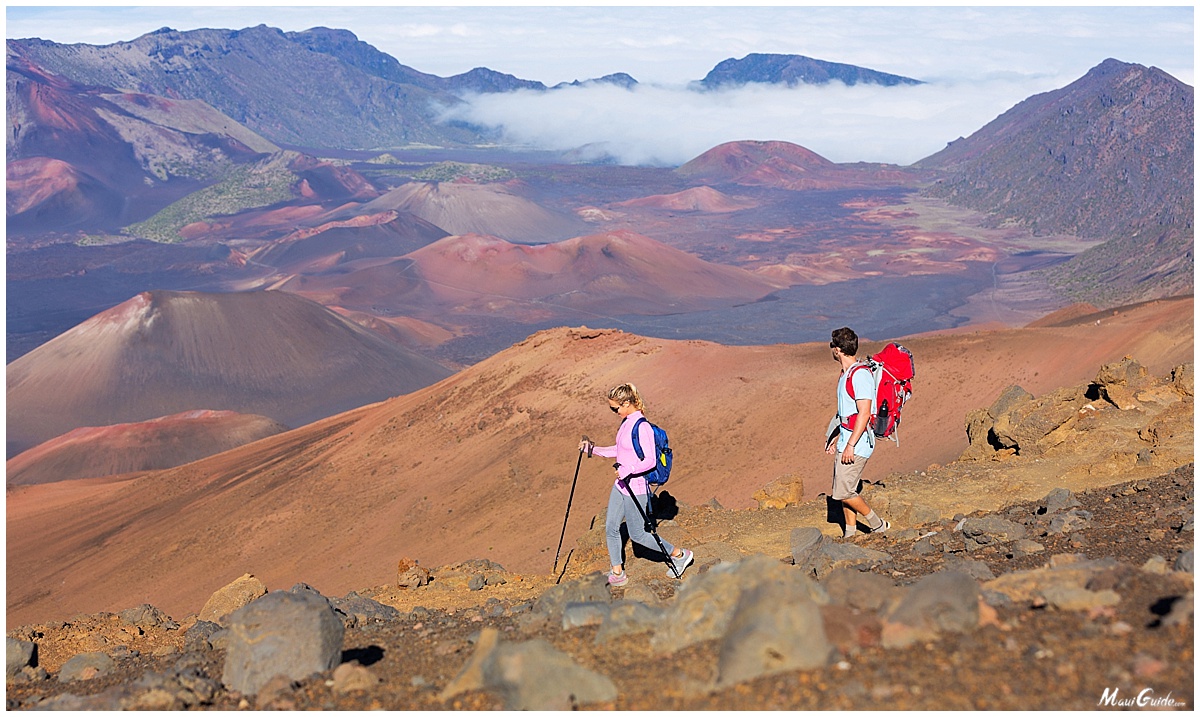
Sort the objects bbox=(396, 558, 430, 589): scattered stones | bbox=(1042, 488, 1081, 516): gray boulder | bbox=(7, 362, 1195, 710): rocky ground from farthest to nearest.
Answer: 1. bbox=(396, 558, 430, 589): scattered stones
2. bbox=(1042, 488, 1081, 516): gray boulder
3. bbox=(7, 362, 1195, 710): rocky ground

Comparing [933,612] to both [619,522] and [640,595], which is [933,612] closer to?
[640,595]

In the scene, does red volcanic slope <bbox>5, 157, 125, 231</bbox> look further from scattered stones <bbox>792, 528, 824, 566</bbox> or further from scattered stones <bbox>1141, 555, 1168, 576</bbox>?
scattered stones <bbox>1141, 555, 1168, 576</bbox>

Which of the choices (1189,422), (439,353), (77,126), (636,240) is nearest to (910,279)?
(636,240)

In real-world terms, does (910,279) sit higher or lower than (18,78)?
lower

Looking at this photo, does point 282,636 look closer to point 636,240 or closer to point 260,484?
point 260,484

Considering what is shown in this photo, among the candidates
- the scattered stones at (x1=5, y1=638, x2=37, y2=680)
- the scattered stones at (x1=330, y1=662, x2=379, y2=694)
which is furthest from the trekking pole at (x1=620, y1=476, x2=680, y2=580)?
the scattered stones at (x1=5, y1=638, x2=37, y2=680)

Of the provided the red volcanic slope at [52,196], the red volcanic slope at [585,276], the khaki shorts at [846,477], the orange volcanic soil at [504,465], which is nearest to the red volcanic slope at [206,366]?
the orange volcanic soil at [504,465]
